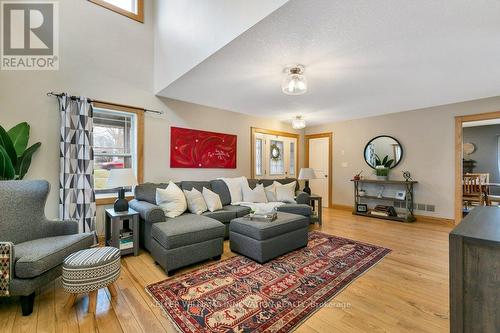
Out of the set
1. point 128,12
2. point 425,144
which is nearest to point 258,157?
point 425,144

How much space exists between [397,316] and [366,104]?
3.81m

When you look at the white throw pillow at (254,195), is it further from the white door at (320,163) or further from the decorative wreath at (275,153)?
the white door at (320,163)

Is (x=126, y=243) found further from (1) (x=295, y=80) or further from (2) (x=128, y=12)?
(2) (x=128, y=12)

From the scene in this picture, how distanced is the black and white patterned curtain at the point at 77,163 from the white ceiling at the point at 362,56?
4.05 ft

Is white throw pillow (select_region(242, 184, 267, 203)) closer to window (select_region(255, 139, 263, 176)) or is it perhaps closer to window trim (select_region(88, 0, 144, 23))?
window (select_region(255, 139, 263, 176))

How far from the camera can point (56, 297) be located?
1.94 m

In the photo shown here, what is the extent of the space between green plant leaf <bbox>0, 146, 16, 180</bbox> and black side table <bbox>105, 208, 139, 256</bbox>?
1.04m

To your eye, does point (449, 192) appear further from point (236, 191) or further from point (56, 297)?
point (56, 297)

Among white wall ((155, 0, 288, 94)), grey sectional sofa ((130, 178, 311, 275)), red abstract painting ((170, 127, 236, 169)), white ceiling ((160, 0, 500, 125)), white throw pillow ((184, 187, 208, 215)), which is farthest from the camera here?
red abstract painting ((170, 127, 236, 169))

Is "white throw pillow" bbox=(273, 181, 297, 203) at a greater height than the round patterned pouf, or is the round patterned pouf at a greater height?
"white throw pillow" bbox=(273, 181, 297, 203)

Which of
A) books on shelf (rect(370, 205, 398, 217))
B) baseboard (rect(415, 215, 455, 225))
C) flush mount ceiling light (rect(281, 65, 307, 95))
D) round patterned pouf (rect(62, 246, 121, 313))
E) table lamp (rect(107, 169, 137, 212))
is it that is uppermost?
flush mount ceiling light (rect(281, 65, 307, 95))

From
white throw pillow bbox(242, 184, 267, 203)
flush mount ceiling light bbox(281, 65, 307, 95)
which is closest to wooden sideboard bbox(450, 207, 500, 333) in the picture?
flush mount ceiling light bbox(281, 65, 307, 95)

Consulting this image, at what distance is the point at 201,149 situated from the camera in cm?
446

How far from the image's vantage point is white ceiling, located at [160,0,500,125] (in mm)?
1809
